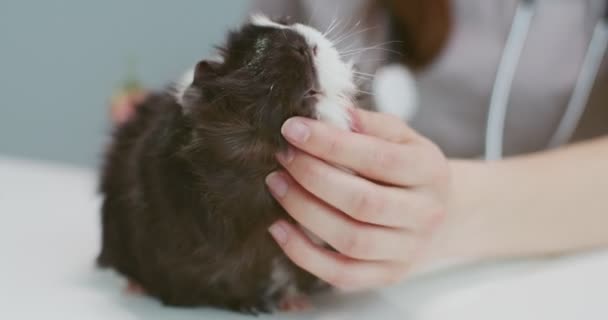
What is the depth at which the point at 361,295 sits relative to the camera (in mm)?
804

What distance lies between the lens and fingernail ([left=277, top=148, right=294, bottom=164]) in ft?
2.10

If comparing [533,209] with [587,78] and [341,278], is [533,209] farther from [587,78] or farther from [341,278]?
[587,78]

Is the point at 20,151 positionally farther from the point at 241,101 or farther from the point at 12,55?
the point at 241,101

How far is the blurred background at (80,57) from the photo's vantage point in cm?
207

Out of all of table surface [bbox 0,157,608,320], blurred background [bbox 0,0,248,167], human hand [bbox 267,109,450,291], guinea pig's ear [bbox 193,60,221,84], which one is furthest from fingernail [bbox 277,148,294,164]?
blurred background [bbox 0,0,248,167]

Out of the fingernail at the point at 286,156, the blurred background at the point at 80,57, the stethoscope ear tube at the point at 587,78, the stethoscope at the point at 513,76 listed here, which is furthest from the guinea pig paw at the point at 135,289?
the blurred background at the point at 80,57

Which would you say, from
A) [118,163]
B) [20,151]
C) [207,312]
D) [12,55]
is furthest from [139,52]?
[207,312]

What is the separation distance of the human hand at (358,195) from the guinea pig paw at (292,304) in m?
0.07

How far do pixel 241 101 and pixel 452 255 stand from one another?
1.33 feet

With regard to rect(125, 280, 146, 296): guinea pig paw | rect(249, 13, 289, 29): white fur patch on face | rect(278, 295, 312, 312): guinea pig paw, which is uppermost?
rect(249, 13, 289, 29): white fur patch on face

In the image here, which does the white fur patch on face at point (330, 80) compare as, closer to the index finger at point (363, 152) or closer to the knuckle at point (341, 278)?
the index finger at point (363, 152)

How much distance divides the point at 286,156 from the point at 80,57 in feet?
5.58

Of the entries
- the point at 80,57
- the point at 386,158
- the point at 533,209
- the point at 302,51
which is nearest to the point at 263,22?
the point at 302,51

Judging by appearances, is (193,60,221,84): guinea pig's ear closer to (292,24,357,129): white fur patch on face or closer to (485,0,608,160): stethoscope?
(292,24,357,129): white fur patch on face
